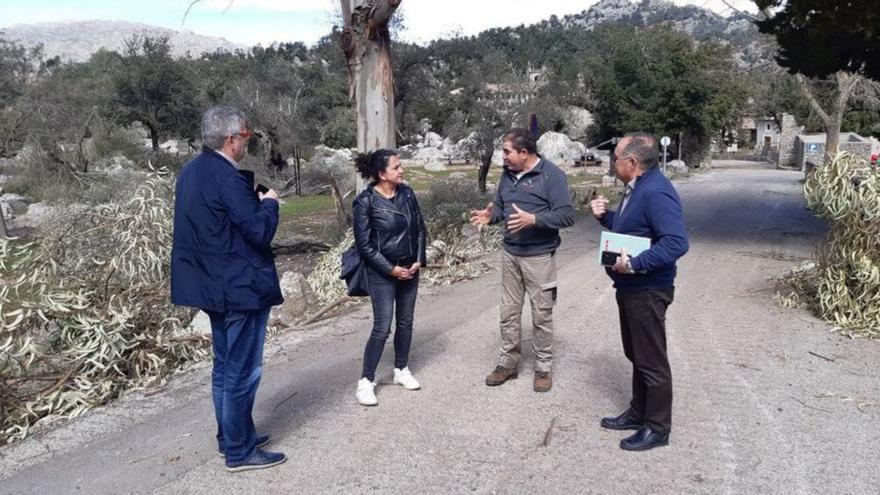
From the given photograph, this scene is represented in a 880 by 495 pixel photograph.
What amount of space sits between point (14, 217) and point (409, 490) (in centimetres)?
2862

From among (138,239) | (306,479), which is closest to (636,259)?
(306,479)

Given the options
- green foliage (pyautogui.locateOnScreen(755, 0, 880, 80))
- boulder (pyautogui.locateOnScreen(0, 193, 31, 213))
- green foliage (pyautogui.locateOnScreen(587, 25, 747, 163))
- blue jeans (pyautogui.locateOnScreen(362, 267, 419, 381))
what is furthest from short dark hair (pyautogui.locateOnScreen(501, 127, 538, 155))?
green foliage (pyautogui.locateOnScreen(587, 25, 747, 163))

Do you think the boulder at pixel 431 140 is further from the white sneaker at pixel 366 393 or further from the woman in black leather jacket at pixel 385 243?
the white sneaker at pixel 366 393

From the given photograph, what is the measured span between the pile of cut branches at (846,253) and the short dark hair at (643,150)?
407 centimetres

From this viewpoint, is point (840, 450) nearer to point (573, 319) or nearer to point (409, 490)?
point (409, 490)

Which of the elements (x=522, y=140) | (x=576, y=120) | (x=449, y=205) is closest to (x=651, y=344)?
(x=522, y=140)

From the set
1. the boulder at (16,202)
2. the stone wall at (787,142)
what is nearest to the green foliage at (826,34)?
the boulder at (16,202)

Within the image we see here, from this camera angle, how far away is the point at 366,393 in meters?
4.89

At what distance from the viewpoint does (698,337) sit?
6.55m

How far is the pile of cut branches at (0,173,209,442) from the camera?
5.44 meters

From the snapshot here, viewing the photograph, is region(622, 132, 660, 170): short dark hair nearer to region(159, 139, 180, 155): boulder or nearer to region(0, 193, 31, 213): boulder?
region(0, 193, 31, 213): boulder

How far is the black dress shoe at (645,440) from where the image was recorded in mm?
4074

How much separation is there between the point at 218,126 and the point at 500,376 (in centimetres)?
286

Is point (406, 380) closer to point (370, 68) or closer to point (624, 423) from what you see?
point (624, 423)
